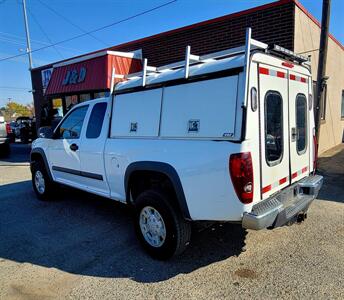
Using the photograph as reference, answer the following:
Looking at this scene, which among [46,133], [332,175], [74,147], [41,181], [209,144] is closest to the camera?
[209,144]

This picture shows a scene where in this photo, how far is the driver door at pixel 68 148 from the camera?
16.6 ft

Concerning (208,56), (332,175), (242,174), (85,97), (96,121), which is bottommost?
(332,175)

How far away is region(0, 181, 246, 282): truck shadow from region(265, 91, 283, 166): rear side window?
1.15 m

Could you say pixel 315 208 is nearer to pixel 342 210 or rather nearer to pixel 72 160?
pixel 342 210

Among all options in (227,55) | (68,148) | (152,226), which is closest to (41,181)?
(68,148)

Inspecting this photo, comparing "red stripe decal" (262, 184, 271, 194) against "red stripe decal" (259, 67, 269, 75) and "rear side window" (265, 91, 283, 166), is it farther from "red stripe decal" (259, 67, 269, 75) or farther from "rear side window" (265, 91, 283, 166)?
"red stripe decal" (259, 67, 269, 75)

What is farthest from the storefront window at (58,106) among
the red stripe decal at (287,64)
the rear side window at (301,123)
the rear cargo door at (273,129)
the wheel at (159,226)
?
the rear cargo door at (273,129)

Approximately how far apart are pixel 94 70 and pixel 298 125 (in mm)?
9331

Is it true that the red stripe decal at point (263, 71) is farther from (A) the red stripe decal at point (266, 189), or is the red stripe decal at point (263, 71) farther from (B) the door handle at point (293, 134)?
(A) the red stripe decal at point (266, 189)

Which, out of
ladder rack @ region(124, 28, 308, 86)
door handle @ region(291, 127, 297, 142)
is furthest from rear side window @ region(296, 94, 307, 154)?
ladder rack @ region(124, 28, 308, 86)

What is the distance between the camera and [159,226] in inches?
144

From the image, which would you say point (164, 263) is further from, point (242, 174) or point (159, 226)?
point (242, 174)

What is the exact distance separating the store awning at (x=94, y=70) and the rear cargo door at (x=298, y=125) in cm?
753

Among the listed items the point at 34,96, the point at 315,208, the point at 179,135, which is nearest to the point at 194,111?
the point at 179,135
